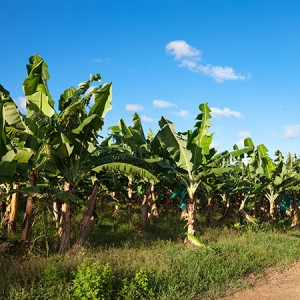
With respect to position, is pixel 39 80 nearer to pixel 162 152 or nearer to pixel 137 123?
pixel 137 123

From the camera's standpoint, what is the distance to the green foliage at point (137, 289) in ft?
18.1

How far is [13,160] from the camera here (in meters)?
7.23

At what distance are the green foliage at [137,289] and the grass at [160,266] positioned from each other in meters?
0.18

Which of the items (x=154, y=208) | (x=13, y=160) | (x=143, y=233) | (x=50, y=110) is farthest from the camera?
(x=154, y=208)

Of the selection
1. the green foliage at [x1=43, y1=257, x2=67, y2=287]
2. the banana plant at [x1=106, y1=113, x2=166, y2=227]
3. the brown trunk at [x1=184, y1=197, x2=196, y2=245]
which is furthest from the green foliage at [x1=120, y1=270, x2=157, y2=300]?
the brown trunk at [x1=184, y1=197, x2=196, y2=245]

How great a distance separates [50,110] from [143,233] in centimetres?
668

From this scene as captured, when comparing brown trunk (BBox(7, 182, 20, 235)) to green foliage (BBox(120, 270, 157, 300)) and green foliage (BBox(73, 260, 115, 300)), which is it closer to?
green foliage (BBox(73, 260, 115, 300))

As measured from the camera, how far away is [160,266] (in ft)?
23.3

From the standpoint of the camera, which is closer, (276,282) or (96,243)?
(276,282)

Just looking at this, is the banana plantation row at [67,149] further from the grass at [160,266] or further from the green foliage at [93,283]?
the green foliage at [93,283]

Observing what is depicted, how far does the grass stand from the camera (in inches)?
218

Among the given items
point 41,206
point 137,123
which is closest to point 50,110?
point 41,206

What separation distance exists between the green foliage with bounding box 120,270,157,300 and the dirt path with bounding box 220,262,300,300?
164cm

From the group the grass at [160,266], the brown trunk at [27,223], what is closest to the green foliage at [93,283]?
the grass at [160,266]
